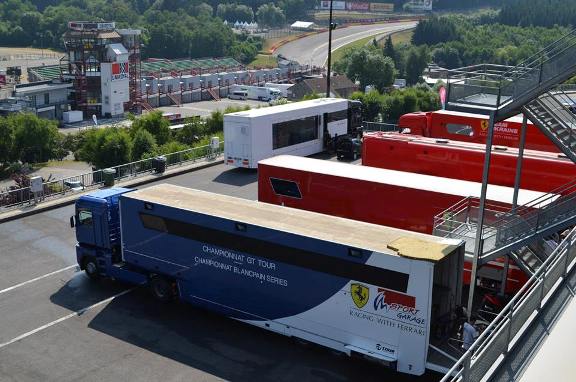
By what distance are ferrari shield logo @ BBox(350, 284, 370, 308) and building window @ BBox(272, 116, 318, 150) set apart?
60.8ft

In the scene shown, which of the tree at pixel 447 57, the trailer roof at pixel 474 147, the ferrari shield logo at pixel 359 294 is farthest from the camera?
the tree at pixel 447 57

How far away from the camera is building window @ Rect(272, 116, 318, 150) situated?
31625mm

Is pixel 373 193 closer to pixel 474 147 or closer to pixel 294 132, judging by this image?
pixel 474 147

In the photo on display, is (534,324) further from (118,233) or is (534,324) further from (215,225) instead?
(118,233)

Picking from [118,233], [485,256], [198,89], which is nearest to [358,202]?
[485,256]

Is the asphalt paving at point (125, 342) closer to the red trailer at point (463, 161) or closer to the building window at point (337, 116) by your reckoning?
the red trailer at point (463, 161)

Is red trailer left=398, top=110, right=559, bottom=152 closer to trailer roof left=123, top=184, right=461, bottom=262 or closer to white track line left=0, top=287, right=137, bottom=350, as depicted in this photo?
trailer roof left=123, top=184, right=461, bottom=262

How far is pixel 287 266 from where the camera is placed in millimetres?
14391

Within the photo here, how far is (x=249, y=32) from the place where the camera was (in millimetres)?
183125

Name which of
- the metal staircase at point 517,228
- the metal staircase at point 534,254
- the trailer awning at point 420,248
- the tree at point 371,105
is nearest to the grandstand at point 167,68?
the tree at point 371,105

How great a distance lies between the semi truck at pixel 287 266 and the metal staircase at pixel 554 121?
342 centimetres

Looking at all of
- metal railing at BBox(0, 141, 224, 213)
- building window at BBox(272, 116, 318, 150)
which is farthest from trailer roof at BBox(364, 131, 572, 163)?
metal railing at BBox(0, 141, 224, 213)

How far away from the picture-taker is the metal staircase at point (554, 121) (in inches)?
571

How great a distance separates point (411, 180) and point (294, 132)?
14430 millimetres
